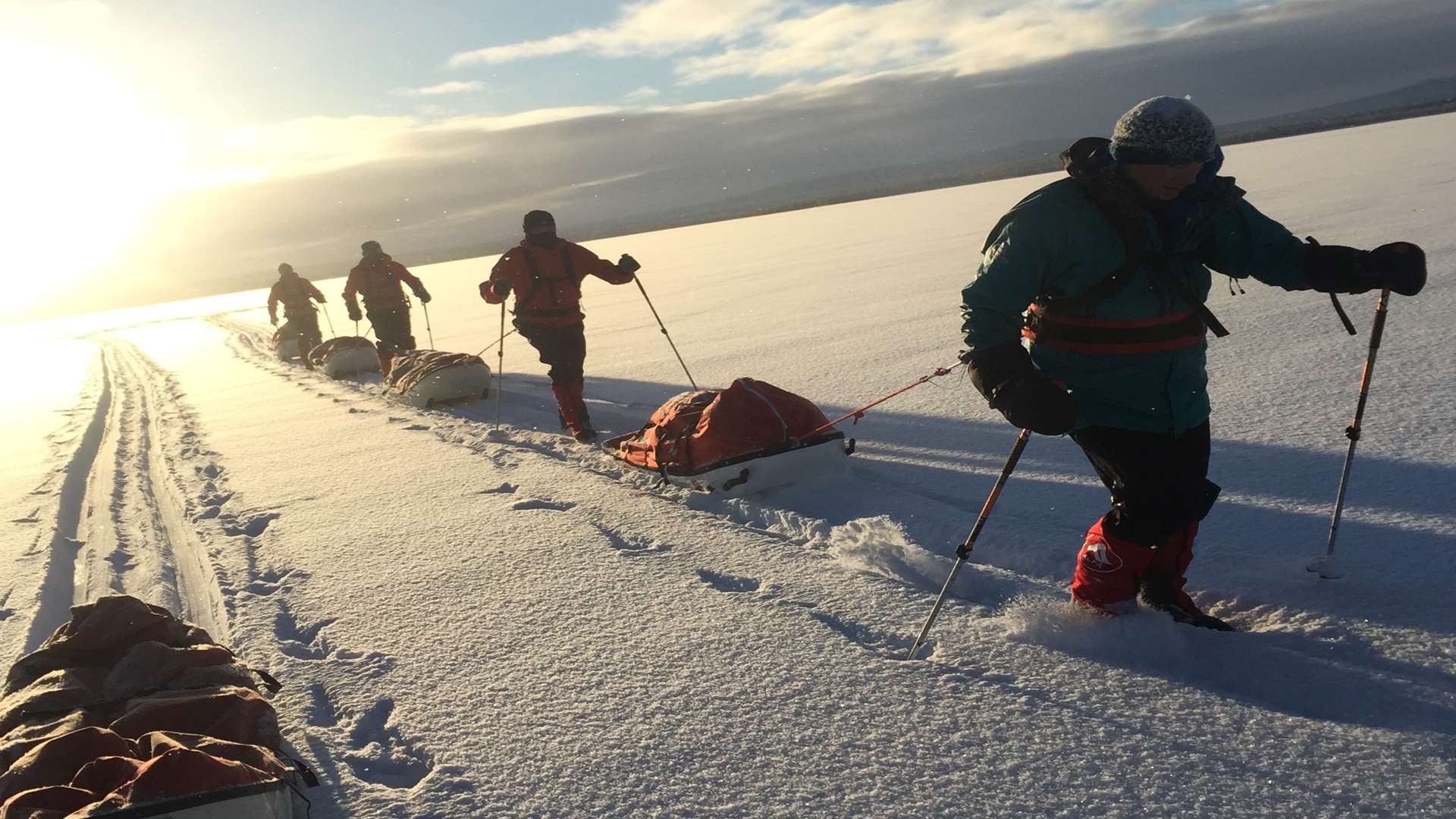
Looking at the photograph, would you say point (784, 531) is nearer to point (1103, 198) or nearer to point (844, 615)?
point (844, 615)

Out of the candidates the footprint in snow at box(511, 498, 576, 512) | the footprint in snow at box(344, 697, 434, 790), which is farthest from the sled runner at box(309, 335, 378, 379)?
the footprint in snow at box(344, 697, 434, 790)

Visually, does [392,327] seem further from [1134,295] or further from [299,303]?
[1134,295]

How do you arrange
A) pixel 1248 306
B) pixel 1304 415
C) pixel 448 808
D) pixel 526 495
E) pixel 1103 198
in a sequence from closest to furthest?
pixel 448 808, pixel 1103 198, pixel 1304 415, pixel 526 495, pixel 1248 306

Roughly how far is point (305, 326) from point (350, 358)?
12.0ft

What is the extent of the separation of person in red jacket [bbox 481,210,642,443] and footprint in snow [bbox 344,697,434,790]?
13.3ft

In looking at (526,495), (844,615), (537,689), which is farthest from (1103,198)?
(526,495)

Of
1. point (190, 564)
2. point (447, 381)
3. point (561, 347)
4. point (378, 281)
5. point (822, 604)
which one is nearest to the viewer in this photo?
point (822, 604)

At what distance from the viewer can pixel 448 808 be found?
7.82 ft

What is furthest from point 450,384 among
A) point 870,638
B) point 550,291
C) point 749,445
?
point 870,638

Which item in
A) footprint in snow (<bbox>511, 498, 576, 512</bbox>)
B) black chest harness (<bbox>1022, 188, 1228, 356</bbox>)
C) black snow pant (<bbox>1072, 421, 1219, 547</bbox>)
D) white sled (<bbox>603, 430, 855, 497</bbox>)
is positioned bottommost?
footprint in snow (<bbox>511, 498, 576, 512</bbox>)

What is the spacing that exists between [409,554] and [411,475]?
72.9 inches

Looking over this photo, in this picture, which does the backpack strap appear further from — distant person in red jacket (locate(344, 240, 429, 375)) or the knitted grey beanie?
distant person in red jacket (locate(344, 240, 429, 375))

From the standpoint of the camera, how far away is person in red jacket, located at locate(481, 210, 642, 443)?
22.8ft

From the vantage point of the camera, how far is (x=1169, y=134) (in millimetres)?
2406
